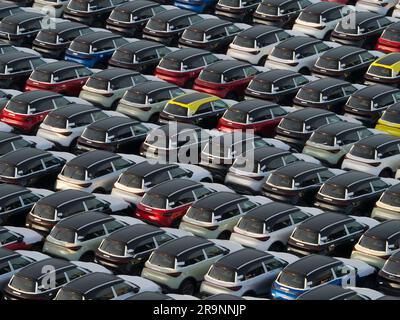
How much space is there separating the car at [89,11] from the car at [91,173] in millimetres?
14268

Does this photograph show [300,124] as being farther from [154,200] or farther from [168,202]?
[154,200]

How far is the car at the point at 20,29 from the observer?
56500mm

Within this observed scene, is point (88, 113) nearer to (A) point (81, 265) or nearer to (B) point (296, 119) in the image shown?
(B) point (296, 119)

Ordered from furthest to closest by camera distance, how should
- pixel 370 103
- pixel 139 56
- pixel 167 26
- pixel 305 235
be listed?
pixel 167 26, pixel 139 56, pixel 370 103, pixel 305 235

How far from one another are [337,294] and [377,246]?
385 cm

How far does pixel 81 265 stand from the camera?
38.7 m

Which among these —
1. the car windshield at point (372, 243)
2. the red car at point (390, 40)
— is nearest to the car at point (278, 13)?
the red car at point (390, 40)

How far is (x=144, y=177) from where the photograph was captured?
4366 centimetres

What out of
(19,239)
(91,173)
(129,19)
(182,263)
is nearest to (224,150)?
(91,173)

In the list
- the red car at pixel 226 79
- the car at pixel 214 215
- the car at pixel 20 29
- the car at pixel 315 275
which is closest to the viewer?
the car at pixel 315 275

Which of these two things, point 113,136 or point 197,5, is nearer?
point 113,136

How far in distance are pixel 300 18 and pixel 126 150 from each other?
12002mm

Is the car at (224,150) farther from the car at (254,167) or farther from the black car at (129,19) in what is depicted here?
the black car at (129,19)

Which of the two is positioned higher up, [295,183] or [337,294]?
[337,294]
